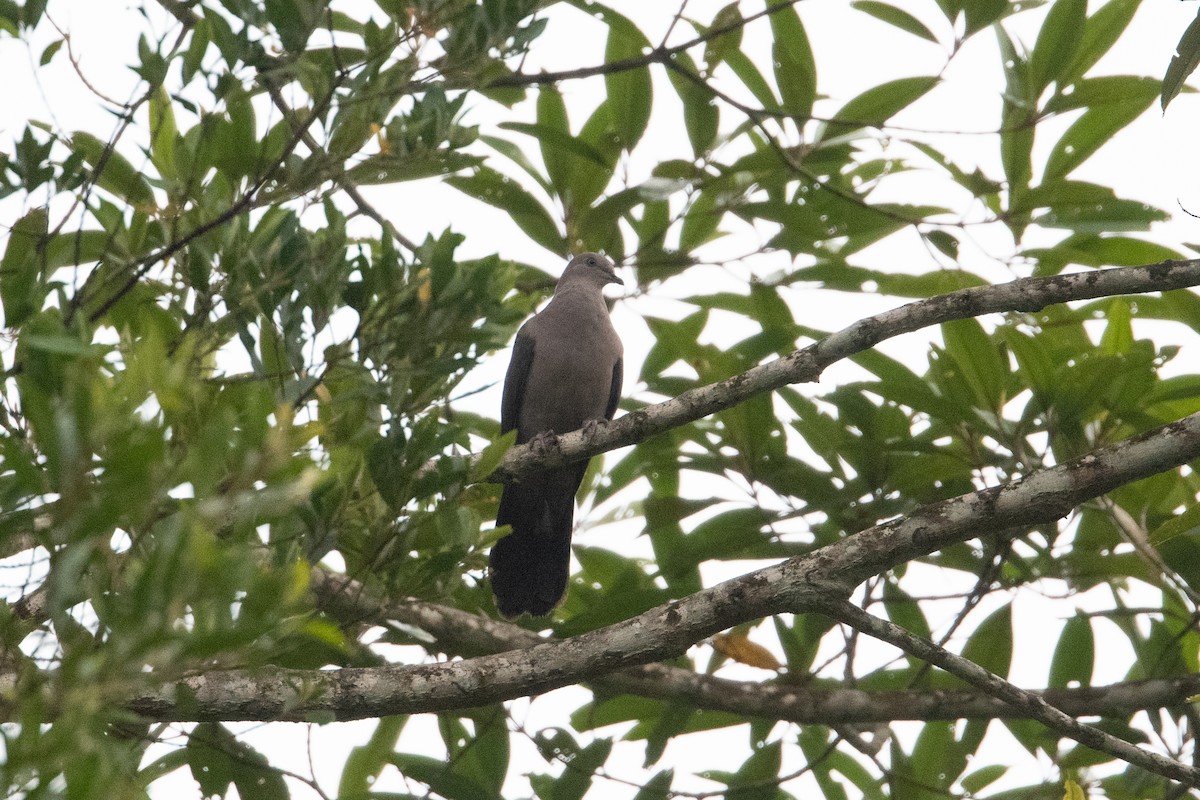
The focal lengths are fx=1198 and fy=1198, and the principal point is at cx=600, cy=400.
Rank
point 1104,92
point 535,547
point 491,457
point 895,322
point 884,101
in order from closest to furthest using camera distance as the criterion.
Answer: point 491,457
point 895,322
point 1104,92
point 884,101
point 535,547

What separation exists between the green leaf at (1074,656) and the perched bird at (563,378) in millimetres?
2075

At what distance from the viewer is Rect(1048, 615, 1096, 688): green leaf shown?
4574 mm

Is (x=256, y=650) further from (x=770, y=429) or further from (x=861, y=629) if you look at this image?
(x=770, y=429)

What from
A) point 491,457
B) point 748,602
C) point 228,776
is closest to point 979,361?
point 748,602

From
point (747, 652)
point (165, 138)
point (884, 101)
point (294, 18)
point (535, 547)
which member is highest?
point (884, 101)

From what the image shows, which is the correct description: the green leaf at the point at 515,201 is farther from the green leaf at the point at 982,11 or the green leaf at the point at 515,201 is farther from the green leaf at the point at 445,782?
the green leaf at the point at 445,782

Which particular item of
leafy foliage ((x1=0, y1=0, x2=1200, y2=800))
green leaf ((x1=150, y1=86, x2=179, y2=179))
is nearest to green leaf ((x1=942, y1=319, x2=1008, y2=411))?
leafy foliage ((x1=0, y1=0, x2=1200, y2=800))

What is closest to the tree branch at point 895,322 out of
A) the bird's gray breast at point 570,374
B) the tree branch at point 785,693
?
the tree branch at point 785,693

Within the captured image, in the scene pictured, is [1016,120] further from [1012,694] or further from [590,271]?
[1012,694]

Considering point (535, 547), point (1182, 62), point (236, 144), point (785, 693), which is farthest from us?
point (535, 547)

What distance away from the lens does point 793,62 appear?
4.73m

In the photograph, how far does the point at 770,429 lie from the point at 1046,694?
1.37 m

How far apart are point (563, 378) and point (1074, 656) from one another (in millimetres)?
2682

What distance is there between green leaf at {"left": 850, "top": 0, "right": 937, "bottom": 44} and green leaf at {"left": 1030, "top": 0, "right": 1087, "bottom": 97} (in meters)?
0.44
